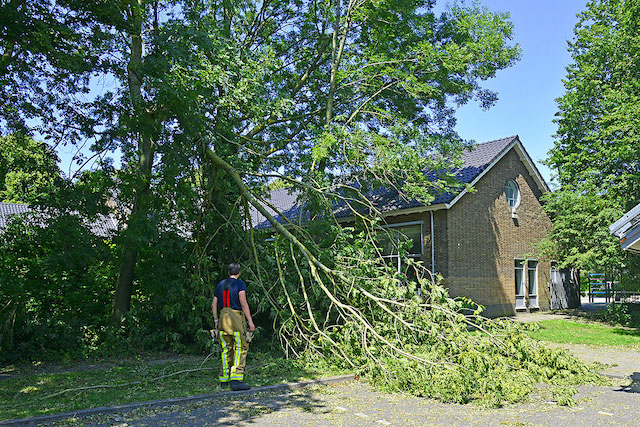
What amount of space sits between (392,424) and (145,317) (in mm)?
8367

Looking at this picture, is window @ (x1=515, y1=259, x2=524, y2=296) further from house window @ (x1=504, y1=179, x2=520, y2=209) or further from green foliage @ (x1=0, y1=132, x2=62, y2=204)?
green foliage @ (x1=0, y1=132, x2=62, y2=204)

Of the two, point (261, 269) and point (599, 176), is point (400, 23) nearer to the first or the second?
point (261, 269)

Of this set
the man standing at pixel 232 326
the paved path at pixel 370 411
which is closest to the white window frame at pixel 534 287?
the paved path at pixel 370 411

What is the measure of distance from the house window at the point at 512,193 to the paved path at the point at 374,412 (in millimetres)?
14784

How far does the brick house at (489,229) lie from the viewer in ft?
57.7

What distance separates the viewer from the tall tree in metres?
17.8

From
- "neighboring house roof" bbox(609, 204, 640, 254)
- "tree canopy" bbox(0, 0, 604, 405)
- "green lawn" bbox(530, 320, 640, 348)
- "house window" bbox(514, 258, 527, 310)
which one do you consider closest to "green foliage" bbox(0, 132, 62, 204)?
"tree canopy" bbox(0, 0, 604, 405)

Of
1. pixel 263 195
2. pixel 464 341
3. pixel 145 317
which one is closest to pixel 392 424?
pixel 464 341

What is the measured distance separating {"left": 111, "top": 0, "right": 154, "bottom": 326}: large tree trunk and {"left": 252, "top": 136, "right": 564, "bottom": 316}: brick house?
4306 mm

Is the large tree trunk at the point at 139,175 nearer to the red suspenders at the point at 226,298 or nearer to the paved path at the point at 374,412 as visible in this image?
the red suspenders at the point at 226,298

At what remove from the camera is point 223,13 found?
14.8 m

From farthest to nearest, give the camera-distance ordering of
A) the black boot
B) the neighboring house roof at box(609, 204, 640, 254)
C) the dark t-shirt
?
the dark t-shirt, the black boot, the neighboring house roof at box(609, 204, 640, 254)

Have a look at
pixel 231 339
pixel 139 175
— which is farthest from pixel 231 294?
pixel 139 175

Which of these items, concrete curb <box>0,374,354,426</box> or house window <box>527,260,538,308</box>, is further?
house window <box>527,260,538,308</box>
